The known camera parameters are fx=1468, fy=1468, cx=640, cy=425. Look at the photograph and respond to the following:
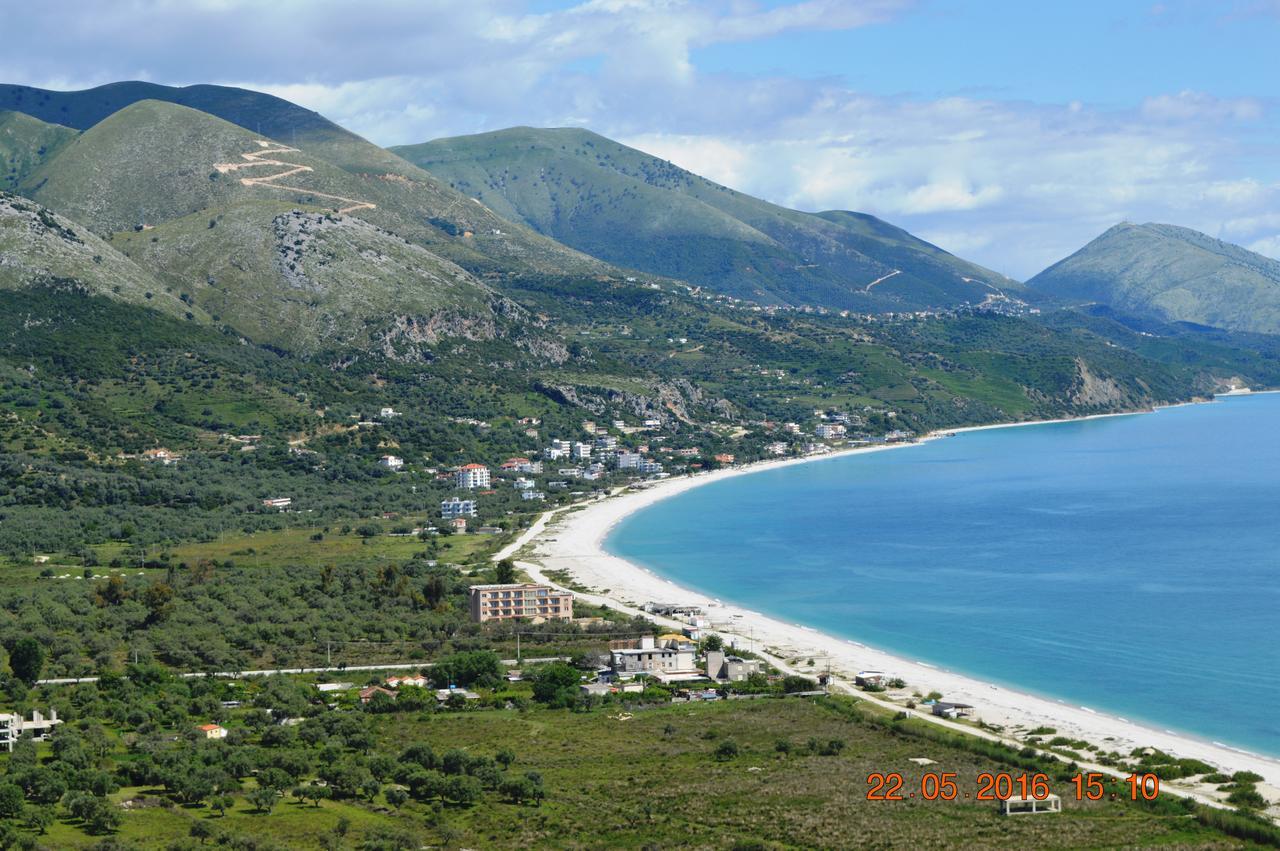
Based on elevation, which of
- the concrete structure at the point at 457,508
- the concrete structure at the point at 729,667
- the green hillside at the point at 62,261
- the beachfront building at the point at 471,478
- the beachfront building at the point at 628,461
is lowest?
the concrete structure at the point at 729,667

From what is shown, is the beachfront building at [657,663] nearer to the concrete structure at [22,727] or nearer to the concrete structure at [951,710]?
the concrete structure at [951,710]

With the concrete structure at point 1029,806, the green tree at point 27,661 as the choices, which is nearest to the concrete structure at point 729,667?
the concrete structure at point 1029,806

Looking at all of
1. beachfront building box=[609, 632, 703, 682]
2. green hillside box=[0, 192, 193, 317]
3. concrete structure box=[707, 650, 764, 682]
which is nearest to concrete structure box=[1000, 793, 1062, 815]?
concrete structure box=[707, 650, 764, 682]

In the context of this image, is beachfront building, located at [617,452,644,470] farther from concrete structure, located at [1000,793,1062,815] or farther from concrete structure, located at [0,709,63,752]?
concrete structure, located at [1000,793,1062,815]

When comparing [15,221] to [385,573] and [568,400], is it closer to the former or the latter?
[568,400]

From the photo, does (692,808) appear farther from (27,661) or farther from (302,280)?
(302,280)
